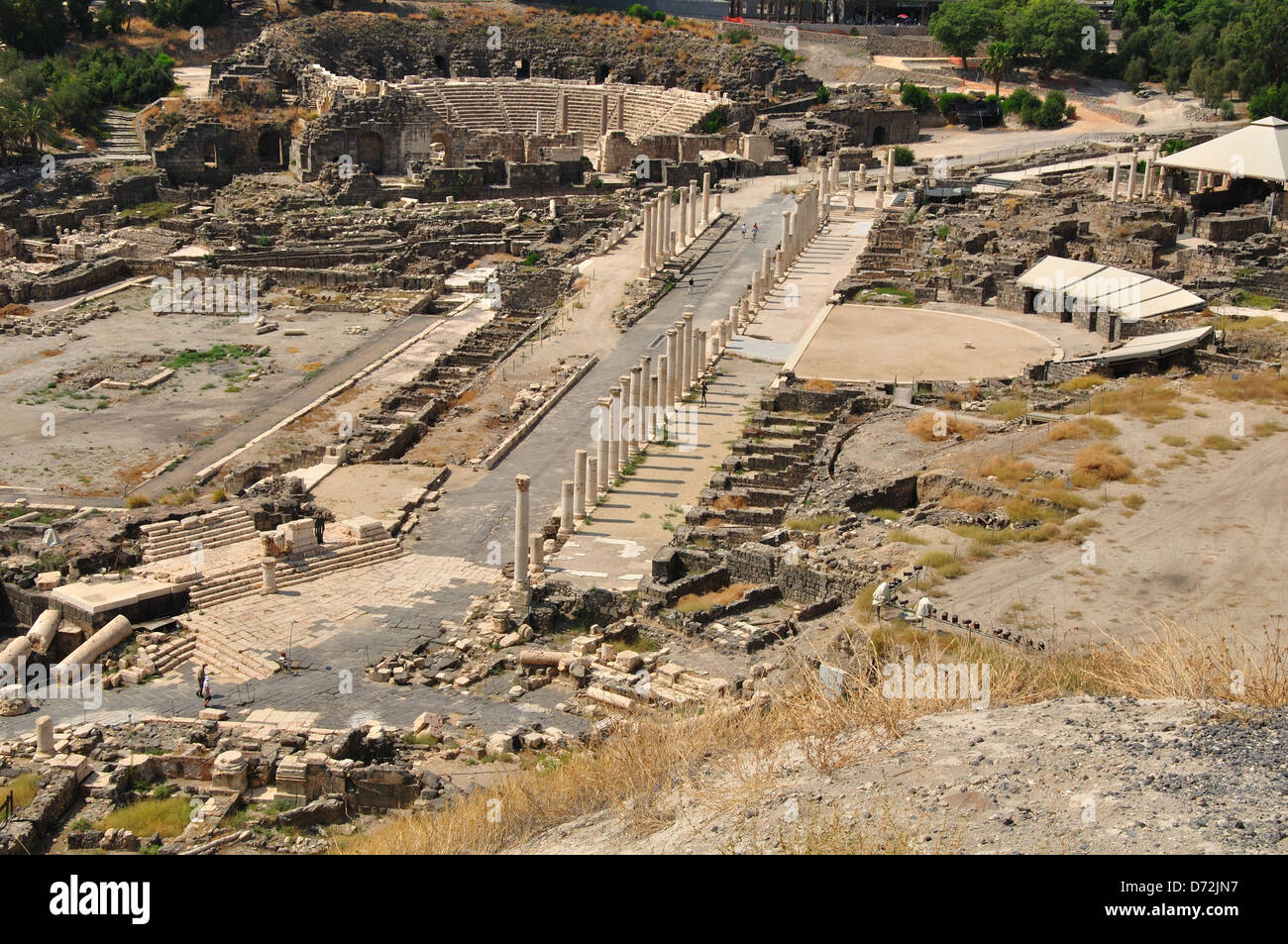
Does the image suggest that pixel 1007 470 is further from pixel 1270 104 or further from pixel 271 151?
pixel 271 151

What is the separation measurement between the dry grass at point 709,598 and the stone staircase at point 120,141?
55.3m

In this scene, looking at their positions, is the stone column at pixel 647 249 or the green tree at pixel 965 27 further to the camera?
the green tree at pixel 965 27

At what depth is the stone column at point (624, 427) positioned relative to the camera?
1511 inches

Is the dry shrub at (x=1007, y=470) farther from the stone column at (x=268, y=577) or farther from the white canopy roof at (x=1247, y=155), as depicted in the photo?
the white canopy roof at (x=1247, y=155)

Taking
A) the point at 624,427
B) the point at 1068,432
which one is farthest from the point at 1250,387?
the point at 624,427

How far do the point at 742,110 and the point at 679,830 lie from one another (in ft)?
229

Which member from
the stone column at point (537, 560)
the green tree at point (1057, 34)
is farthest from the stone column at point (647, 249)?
the green tree at point (1057, 34)

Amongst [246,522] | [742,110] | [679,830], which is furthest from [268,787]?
[742,110]

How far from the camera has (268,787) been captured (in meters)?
23.0

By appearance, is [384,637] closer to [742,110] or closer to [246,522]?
[246,522]

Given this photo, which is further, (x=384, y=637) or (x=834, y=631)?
(x=384, y=637)

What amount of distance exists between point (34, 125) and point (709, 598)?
2211 inches

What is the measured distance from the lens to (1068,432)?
119 feet
